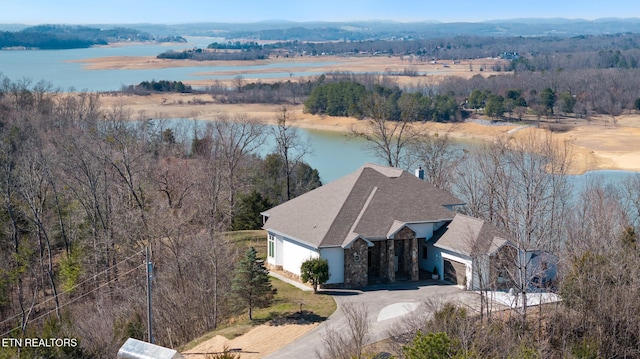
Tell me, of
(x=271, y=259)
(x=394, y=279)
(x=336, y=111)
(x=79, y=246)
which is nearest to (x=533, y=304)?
(x=394, y=279)

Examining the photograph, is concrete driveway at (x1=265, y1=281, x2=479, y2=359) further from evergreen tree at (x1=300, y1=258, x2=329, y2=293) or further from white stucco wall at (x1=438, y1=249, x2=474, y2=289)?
evergreen tree at (x1=300, y1=258, x2=329, y2=293)

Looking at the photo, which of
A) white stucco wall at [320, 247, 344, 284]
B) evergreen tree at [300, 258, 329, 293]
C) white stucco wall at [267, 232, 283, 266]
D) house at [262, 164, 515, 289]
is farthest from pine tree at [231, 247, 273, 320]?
white stucco wall at [267, 232, 283, 266]

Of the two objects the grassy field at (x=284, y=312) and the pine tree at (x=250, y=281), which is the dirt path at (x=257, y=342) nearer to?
the grassy field at (x=284, y=312)

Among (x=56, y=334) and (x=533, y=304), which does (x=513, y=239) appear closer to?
(x=533, y=304)

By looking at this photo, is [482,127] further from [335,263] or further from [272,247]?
[335,263]

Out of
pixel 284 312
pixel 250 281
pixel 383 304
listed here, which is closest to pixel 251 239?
pixel 250 281

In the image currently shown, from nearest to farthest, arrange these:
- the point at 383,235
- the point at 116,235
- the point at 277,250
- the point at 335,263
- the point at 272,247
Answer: the point at 335,263, the point at 383,235, the point at 277,250, the point at 272,247, the point at 116,235

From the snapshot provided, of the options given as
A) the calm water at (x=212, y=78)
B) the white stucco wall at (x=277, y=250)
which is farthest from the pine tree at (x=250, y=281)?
the calm water at (x=212, y=78)
